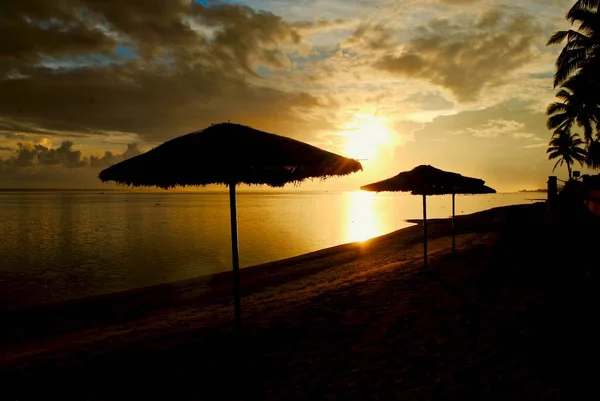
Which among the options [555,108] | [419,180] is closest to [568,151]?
[555,108]

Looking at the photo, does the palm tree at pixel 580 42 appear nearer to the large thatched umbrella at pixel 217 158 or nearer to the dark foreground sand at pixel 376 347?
the dark foreground sand at pixel 376 347

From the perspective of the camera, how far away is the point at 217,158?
5.45 m

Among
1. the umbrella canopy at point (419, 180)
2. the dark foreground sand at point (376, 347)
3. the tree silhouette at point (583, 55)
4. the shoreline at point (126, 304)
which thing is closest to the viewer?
the dark foreground sand at point (376, 347)

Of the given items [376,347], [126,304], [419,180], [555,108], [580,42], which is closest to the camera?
[376,347]

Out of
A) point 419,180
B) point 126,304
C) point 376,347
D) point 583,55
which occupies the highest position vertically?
point 583,55

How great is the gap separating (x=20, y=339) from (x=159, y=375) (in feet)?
27.6

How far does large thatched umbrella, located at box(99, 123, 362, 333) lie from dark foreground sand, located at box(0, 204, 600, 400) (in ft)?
7.17

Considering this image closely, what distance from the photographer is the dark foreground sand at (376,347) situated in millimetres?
4973

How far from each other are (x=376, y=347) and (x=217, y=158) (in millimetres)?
3855

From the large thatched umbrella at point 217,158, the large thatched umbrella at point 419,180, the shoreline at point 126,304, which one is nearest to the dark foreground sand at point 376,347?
the shoreline at point 126,304

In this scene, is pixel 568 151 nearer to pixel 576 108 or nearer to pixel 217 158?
pixel 576 108

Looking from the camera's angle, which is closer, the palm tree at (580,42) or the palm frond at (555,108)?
the palm tree at (580,42)

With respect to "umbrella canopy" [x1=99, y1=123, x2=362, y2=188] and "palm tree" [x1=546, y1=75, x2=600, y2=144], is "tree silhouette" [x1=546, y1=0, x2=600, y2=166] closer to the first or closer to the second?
"palm tree" [x1=546, y1=75, x2=600, y2=144]

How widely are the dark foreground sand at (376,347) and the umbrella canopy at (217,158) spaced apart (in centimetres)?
294
